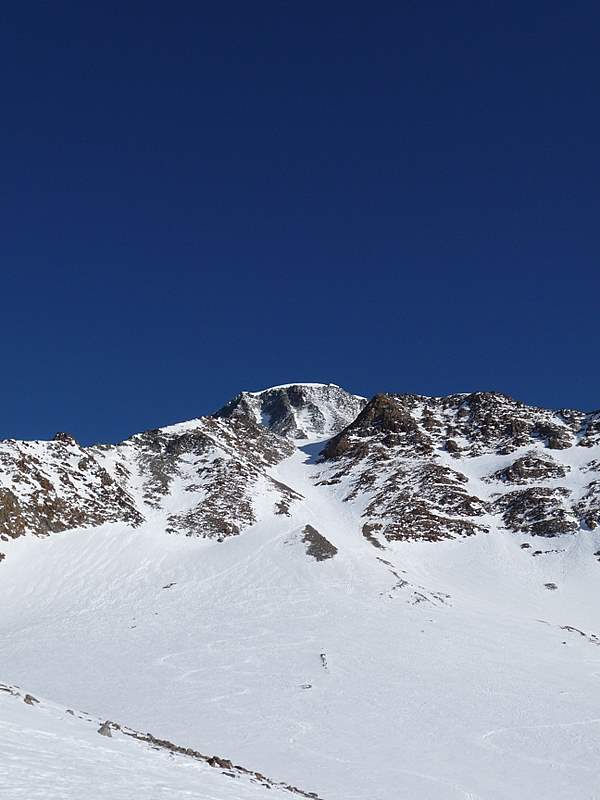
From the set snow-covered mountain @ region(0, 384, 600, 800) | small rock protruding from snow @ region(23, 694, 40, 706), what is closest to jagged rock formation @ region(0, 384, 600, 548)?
snow-covered mountain @ region(0, 384, 600, 800)

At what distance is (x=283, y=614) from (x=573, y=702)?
829 inches

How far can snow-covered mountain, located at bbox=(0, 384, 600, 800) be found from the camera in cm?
2195

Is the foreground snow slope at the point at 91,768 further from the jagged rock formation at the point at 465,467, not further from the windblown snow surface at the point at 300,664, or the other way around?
the jagged rock formation at the point at 465,467

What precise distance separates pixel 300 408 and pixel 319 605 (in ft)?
396

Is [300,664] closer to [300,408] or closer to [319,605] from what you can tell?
[319,605]

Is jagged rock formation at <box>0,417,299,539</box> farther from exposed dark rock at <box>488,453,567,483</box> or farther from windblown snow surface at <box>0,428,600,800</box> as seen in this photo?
exposed dark rock at <box>488,453,567,483</box>

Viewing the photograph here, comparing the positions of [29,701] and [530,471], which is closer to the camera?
[29,701]

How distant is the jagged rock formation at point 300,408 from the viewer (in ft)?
519

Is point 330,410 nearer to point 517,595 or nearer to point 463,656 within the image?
point 517,595

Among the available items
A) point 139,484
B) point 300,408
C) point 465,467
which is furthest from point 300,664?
point 300,408

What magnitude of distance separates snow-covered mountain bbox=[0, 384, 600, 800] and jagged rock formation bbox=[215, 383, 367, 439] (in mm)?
38477

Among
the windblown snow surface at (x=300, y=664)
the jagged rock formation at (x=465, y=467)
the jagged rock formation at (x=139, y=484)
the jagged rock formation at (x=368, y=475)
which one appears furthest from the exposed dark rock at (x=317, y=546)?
the jagged rock formation at (x=465, y=467)

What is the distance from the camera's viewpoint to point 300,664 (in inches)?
1390

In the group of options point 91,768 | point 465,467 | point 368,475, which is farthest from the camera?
point 465,467
